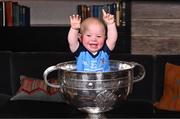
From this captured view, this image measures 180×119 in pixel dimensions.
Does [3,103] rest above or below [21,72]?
below

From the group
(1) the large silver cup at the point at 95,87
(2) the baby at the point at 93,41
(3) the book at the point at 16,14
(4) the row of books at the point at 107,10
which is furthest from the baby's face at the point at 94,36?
(3) the book at the point at 16,14

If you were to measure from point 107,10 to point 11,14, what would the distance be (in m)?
0.83

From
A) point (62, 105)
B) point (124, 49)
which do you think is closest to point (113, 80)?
point (62, 105)

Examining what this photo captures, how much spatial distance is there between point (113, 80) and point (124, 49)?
2318mm

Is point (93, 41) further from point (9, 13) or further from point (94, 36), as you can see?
point (9, 13)

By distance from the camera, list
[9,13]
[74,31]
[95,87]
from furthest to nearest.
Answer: [9,13]
[74,31]
[95,87]

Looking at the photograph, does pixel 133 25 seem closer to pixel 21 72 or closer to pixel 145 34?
pixel 145 34

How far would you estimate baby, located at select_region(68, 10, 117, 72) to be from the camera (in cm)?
99

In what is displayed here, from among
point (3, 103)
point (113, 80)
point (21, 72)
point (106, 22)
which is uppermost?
point (106, 22)

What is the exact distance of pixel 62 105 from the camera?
251 cm

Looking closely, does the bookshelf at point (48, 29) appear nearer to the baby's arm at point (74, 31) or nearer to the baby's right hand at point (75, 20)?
the baby's arm at point (74, 31)

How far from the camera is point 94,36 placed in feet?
3.27

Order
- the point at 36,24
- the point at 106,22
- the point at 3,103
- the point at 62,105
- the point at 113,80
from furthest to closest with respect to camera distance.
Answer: the point at 36,24
the point at 3,103
the point at 62,105
the point at 106,22
the point at 113,80

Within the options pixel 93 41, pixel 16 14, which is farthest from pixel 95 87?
pixel 16 14
